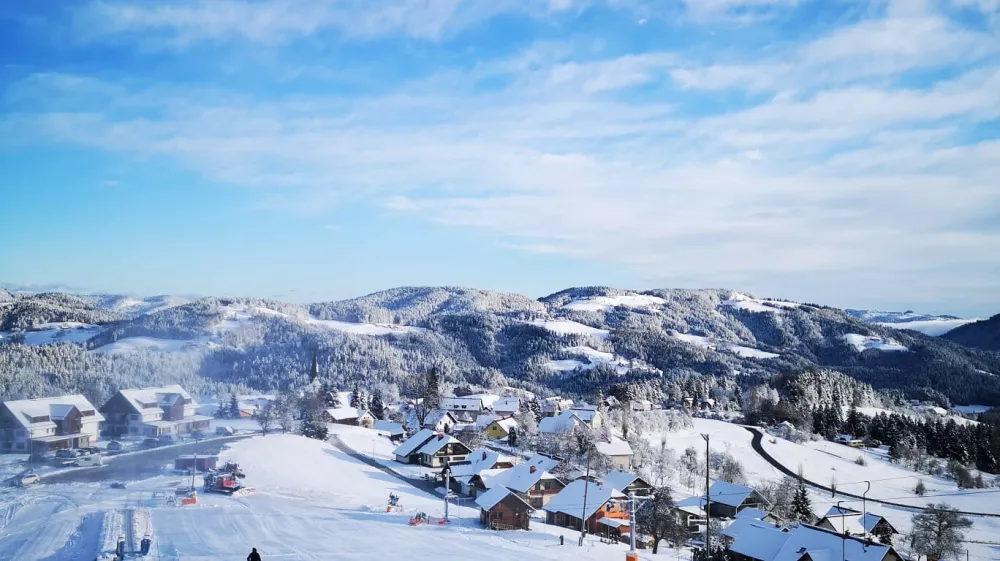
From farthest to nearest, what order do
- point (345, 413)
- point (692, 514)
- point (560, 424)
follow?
point (345, 413) → point (560, 424) → point (692, 514)

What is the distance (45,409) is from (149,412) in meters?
4.99

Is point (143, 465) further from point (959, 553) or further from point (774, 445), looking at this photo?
point (774, 445)

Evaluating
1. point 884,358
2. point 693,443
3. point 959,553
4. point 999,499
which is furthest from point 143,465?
point 884,358

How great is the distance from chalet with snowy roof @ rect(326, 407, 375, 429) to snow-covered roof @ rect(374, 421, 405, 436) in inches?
48.3

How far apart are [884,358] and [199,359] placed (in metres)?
202

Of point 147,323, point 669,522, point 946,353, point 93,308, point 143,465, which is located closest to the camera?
point 143,465

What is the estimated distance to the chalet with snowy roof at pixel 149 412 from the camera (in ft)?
120

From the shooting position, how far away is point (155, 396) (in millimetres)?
38688

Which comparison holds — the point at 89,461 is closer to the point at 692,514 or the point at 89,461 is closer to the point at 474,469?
the point at 474,469

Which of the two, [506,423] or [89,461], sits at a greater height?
[89,461]

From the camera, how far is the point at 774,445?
78188 millimetres

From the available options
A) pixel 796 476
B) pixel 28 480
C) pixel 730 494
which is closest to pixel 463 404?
pixel 796 476

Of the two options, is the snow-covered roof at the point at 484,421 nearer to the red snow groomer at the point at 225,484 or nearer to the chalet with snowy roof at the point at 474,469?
the chalet with snowy roof at the point at 474,469

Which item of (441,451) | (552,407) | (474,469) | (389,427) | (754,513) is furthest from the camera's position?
(552,407)
